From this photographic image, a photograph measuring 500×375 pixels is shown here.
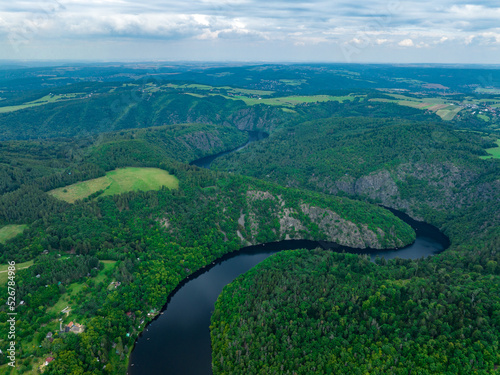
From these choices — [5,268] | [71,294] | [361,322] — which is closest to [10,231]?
[5,268]

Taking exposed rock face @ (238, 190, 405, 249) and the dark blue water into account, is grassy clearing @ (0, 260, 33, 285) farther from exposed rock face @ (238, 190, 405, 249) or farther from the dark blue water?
exposed rock face @ (238, 190, 405, 249)

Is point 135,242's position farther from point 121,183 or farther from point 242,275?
point 121,183

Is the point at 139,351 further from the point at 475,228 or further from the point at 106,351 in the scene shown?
the point at 475,228

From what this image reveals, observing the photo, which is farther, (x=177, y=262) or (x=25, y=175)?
(x=25, y=175)

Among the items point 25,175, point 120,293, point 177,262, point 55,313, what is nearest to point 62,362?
point 55,313

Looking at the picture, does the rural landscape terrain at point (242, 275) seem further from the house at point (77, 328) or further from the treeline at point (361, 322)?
the house at point (77, 328)

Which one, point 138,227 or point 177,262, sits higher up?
point 138,227
